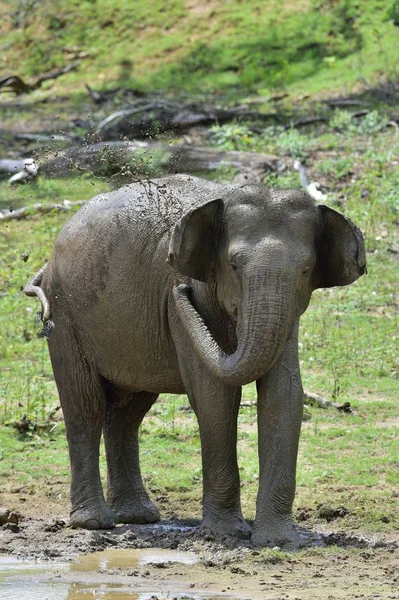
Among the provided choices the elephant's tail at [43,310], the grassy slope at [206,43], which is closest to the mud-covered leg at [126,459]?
the elephant's tail at [43,310]

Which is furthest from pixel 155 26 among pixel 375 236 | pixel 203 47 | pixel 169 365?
pixel 169 365

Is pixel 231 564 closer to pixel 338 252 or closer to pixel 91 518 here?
pixel 91 518

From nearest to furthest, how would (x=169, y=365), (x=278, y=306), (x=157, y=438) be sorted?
1. (x=278, y=306)
2. (x=169, y=365)
3. (x=157, y=438)

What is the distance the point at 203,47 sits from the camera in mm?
25484

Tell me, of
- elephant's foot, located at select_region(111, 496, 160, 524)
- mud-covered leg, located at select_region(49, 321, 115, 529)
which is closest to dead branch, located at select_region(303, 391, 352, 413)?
elephant's foot, located at select_region(111, 496, 160, 524)

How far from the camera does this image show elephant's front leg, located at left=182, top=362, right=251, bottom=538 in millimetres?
8078

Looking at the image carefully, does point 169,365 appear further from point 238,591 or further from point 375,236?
point 375,236

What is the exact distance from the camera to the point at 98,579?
7449 millimetres

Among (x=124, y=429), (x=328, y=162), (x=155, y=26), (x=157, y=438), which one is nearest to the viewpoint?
(x=124, y=429)

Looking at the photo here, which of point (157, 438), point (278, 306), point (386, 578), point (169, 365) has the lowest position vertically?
point (157, 438)

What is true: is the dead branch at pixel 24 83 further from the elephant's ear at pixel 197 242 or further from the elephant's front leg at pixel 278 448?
the elephant's front leg at pixel 278 448

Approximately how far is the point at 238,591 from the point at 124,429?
8.77ft

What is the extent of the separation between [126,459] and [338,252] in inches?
91.2

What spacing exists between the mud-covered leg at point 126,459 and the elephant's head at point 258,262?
1560 millimetres
